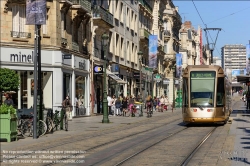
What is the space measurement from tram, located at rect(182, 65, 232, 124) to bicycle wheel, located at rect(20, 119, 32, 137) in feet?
30.8

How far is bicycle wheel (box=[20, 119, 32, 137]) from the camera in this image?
69.5ft

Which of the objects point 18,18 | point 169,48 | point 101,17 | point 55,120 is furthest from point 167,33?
point 55,120

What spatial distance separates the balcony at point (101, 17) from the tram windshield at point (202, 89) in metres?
18.2

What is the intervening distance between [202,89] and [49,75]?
482 inches

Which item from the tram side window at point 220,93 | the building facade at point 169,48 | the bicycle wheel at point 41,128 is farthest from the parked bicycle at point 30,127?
the building facade at point 169,48

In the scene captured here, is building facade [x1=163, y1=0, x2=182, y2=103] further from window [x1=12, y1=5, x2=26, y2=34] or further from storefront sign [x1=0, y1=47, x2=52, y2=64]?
window [x1=12, y1=5, x2=26, y2=34]

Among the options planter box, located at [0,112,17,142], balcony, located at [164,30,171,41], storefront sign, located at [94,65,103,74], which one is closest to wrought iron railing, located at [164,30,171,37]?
balcony, located at [164,30,171,41]

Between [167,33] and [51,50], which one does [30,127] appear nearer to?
[51,50]

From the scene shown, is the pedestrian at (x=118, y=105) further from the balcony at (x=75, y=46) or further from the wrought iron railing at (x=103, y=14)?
the wrought iron railing at (x=103, y=14)

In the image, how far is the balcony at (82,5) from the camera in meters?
38.9

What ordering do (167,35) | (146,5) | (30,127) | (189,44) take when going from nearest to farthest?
(30,127) < (146,5) < (167,35) < (189,44)

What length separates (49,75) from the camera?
3553cm

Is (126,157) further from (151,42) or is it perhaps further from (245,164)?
(151,42)

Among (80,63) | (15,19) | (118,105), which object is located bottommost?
(118,105)
